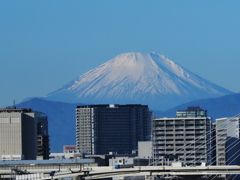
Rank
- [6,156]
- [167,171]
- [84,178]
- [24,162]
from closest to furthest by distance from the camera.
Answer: [84,178], [167,171], [24,162], [6,156]

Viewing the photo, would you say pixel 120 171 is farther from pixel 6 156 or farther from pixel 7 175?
pixel 6 156

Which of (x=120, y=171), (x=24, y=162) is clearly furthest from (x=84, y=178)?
(x=24, y=162)

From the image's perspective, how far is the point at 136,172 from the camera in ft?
426

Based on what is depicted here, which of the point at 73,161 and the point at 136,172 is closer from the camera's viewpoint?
the point at 136,172

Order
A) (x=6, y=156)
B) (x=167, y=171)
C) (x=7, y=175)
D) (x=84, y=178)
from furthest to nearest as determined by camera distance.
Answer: (x=6, y=156)
(x=7, y=175)
(x=167, y=171)
(x=84, y=178)

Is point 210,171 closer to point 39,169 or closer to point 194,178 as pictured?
point 194,178

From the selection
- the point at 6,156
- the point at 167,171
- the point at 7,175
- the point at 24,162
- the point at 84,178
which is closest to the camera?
the point at 84,178

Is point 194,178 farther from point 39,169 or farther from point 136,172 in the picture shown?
point 39,169

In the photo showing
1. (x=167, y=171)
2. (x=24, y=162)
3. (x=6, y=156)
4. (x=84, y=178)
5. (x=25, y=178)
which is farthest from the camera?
(x=6, y=156)

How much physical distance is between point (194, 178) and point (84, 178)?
687 inches

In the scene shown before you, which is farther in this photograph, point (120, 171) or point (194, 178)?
point (194, 178)

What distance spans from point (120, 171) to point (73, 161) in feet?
148

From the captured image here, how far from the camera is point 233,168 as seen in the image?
131 meters

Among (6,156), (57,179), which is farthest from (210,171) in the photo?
(6,156)
